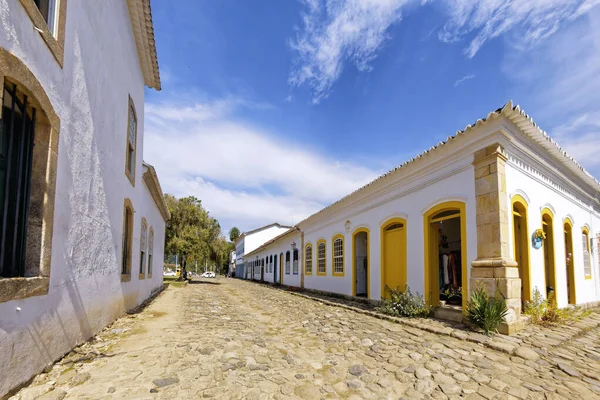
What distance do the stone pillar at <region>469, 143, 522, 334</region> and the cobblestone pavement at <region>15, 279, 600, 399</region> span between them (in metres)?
0.95

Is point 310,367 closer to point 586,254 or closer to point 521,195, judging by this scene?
point 521,195

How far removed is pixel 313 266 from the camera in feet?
52.7

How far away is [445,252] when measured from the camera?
10750mm

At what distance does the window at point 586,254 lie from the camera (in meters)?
10.0

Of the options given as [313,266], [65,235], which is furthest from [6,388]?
[313,266]

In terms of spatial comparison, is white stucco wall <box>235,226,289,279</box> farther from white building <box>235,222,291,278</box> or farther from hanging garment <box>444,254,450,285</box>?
hanging garment <box>444,254,450,285</box>

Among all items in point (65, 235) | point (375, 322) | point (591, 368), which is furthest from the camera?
point (375, 322)

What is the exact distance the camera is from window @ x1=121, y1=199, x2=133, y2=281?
7.83 meters

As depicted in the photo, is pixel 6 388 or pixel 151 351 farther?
pixel 151 351

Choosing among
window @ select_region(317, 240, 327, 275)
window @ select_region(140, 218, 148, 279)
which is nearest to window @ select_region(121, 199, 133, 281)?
window @ select_region(140, 218, 148, 279)

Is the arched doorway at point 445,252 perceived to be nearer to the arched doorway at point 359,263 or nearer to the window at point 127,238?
the arched doorway at point 359,263

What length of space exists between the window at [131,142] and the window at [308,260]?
9882 millimetres

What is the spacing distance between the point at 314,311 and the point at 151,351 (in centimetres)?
536

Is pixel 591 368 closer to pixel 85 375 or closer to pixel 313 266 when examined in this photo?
pixel 85 375
